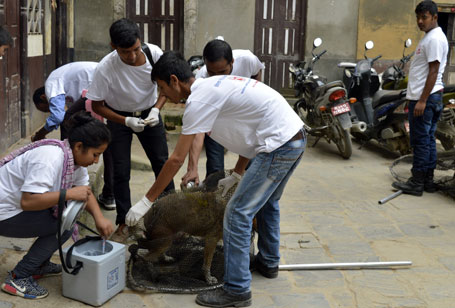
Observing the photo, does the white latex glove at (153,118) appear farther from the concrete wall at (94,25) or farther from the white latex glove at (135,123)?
the concrete wall at (94,25)

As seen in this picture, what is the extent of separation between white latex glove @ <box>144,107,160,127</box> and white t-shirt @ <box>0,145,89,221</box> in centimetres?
110

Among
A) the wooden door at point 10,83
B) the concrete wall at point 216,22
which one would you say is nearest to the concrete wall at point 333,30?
the concrete wall at point 216,22

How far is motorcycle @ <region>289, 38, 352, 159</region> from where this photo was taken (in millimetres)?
7945

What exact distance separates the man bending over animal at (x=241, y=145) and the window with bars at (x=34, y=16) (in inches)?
205

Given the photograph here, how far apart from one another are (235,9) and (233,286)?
307 inches

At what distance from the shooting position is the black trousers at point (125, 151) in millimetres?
4633

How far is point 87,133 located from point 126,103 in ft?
3.76

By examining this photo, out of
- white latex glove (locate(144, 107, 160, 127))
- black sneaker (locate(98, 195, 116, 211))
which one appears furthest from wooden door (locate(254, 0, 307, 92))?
white latex glove (locate(144, 107, 160, 127))

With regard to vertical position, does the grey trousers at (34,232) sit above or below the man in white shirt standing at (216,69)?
below

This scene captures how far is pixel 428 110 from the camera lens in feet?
20.1

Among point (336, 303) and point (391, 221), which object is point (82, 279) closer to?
point (336, 303)

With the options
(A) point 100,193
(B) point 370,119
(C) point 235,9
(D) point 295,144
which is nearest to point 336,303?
(D) point 295,144

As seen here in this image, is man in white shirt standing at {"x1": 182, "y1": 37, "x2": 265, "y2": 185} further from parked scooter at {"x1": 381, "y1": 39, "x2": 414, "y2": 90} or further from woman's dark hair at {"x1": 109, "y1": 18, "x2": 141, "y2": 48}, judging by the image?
parked scooter at {"x1": 381, "y1": 39, "x2": 414, "y2": 90}

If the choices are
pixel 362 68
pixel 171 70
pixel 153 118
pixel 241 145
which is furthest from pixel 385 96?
pixel 171 70
